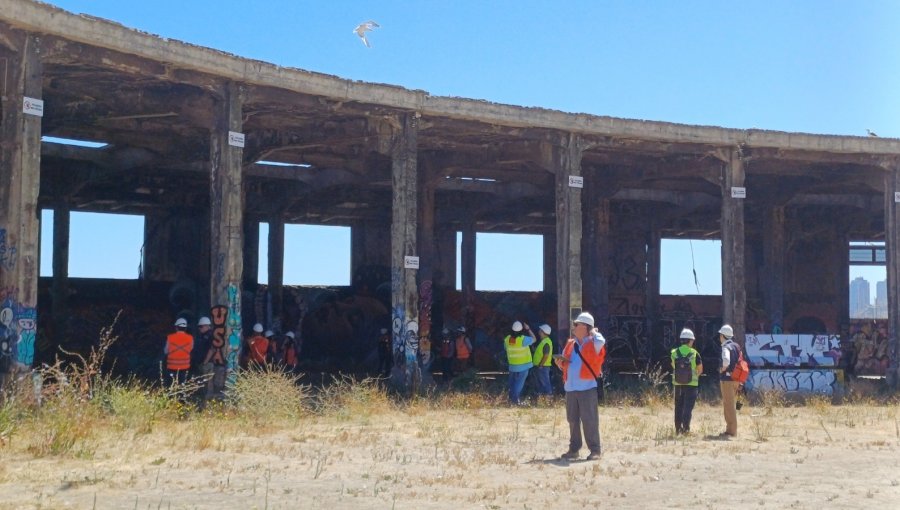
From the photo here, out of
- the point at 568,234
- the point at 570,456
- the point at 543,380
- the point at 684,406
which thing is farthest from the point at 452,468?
the point at 568,234

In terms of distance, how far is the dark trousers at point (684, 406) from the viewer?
14695 millimetres

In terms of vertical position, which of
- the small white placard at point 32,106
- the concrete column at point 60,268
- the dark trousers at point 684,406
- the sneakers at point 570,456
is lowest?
the sneakers at point 570,456

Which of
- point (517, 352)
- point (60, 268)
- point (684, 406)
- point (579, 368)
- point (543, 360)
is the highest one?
point (60, 268)

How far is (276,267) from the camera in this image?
107 ft

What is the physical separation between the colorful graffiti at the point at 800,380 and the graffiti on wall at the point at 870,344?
14.4 m

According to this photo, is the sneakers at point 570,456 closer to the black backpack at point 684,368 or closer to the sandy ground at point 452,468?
the sandy ground at point 452,468

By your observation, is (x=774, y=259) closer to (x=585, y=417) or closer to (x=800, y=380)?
(x=800, y=380)

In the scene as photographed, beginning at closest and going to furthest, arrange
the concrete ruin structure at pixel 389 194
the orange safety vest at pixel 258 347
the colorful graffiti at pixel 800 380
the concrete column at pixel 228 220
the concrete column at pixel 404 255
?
1. the concrete ruin structure at pixel 389 194
2. the concrete column at pixel 228 220
3. the concrete column at pixel 404 255
4. the orange safety vest at pixel 258 347
5. the colorful graffiti at pixel 800 380

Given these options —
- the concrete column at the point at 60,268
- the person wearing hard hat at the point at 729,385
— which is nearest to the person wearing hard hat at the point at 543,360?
the person wearing hard hat at the point at 729,385

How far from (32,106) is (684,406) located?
1057 cm

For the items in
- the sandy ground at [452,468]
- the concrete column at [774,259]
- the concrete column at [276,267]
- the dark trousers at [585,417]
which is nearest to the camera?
the sandy ground at [452,468]

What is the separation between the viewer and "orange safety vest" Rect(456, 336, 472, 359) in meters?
25.6

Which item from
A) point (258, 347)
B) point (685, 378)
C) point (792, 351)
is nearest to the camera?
point (685, 378)

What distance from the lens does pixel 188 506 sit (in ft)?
28.6
